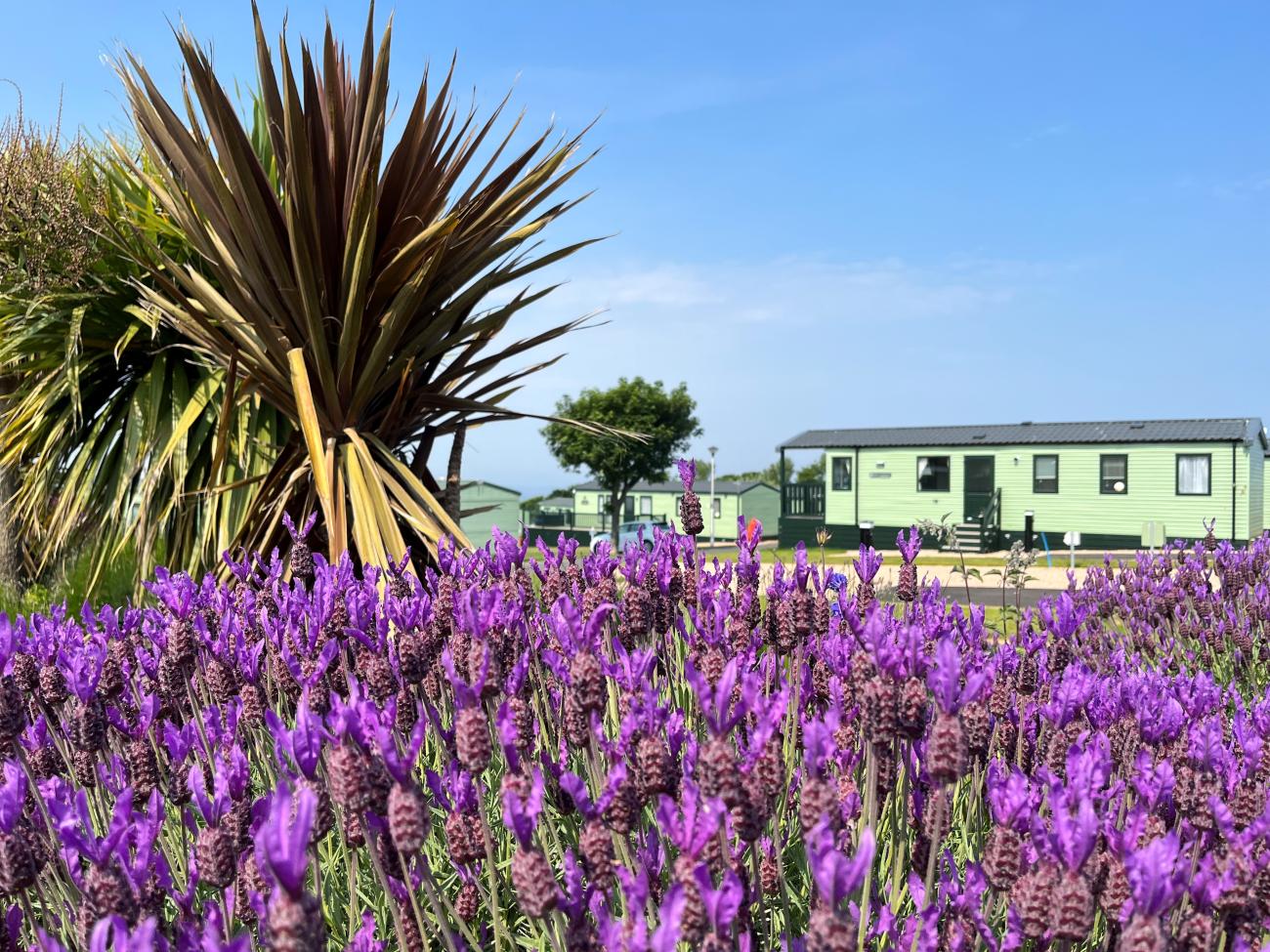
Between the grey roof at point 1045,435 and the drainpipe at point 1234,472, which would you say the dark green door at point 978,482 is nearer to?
the grey roof at point 1045,435

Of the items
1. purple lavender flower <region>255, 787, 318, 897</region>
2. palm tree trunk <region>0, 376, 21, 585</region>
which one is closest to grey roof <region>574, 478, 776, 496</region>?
palm tree trunk <region>0, 376, 21, 585</region>

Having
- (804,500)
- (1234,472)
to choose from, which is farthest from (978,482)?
(1234,472)

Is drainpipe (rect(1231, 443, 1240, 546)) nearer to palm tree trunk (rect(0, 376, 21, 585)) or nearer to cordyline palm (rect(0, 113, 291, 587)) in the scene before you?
cordyline palm (rect(0, 113, 291, 587))

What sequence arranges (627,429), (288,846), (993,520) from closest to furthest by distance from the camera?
(288,846) → (993,520) → (627,429)

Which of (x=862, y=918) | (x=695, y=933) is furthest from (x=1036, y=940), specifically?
(x=695, y=933)

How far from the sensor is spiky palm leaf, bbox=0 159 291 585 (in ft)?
19.9

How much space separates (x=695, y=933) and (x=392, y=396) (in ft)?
16.6

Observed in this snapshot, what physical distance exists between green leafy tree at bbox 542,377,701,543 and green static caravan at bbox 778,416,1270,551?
7233mm

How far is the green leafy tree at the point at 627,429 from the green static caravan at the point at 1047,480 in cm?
723

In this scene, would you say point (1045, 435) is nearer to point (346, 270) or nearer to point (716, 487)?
point (716, 487)

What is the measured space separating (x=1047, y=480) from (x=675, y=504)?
22.0m

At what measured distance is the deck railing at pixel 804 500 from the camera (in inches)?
1211

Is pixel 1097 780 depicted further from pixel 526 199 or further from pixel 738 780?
pixel 526 199

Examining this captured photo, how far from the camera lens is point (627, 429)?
37.7 meters
